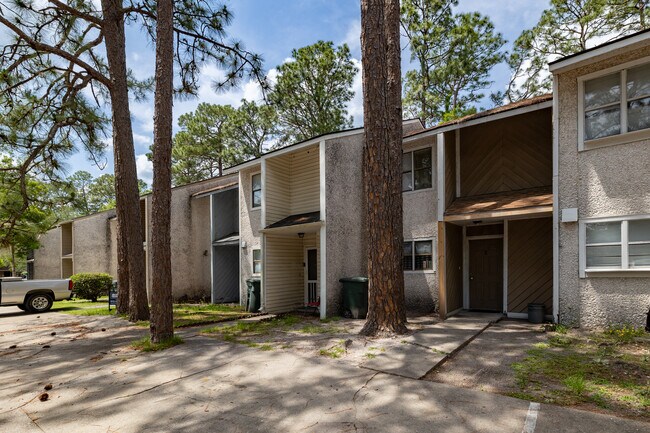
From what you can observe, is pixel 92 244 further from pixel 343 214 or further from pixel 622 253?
pixel 622 253

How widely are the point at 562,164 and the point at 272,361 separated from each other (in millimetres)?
7927

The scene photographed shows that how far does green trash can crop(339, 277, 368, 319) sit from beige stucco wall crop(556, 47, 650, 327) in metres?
4.76

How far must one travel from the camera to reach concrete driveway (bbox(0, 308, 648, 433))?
3.73 meters

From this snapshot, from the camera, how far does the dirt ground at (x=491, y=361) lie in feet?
15.9

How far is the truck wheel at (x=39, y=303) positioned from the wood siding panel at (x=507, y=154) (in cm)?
1689

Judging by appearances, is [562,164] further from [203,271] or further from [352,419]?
[203,271]

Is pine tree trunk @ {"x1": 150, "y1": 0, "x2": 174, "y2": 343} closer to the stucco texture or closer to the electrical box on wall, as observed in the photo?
the stucco texture

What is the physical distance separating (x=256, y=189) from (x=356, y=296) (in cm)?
623

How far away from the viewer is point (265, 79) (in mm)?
11703

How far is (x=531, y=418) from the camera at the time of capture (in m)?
3.71

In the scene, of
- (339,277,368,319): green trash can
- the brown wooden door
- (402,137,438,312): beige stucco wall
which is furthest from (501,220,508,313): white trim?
(339,277,368,319): green trash can

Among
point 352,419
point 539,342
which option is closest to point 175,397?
point 352,419

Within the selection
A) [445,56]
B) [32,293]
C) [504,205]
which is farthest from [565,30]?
[32,293]

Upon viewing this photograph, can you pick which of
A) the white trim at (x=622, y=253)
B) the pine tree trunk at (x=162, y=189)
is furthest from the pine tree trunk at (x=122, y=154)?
the white trim at (x=622, y=253)
